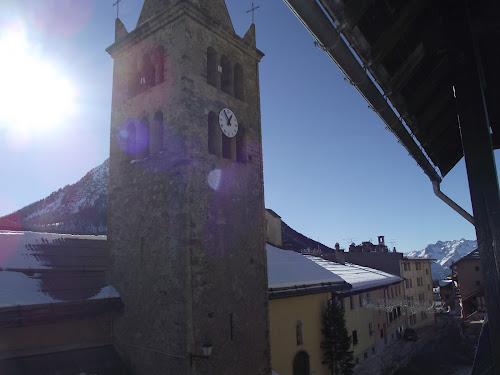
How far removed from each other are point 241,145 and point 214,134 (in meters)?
1.80

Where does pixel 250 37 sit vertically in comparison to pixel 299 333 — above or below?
above

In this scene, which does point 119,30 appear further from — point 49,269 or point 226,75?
point 49,269

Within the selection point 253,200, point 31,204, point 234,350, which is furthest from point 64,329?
point 31,204

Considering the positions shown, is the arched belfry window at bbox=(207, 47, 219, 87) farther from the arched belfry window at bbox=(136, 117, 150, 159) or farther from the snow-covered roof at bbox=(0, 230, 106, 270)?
the snow-covered roof at bbox=(0, 230, 106, 270)

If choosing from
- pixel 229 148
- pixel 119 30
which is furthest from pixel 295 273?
pixel 119 30

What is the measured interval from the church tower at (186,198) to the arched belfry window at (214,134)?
0.04 metres

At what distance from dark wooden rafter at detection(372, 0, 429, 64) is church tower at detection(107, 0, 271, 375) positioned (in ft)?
28.8

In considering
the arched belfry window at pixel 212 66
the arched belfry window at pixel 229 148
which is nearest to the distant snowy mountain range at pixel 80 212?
the arched belfry window at pixel 229 148

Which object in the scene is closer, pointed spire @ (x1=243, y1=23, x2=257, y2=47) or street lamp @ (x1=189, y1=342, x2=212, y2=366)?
street lamp @ (x1=189, y1=342, x2=212, y2=366)

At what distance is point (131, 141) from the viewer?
15.0m

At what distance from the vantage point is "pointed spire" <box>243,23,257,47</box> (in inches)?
657

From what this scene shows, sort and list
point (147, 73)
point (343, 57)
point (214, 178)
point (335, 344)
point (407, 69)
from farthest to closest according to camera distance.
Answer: point (335, 344), point (147, 73), point (214, 178), point (407, 69), point (343, 57)

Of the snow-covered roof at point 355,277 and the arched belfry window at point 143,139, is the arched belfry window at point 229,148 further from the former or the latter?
the snow-covered roof at point 355,277

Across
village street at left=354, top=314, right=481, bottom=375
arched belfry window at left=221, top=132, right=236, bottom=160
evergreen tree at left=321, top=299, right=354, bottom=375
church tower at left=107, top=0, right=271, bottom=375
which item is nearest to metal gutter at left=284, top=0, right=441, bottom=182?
church tower at left=107, top=0, right=271, bottom=375
